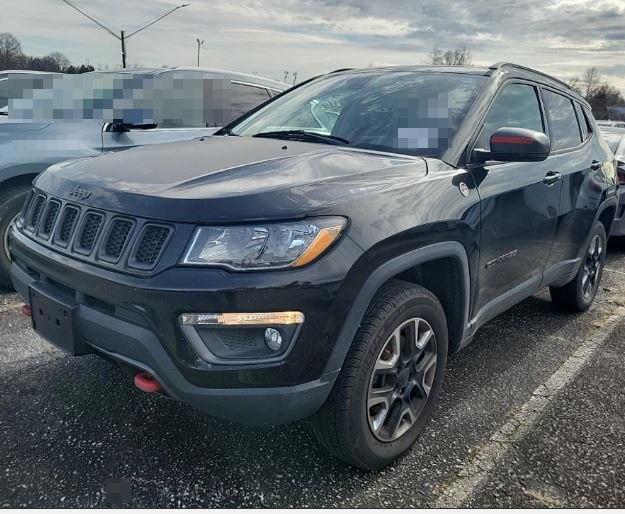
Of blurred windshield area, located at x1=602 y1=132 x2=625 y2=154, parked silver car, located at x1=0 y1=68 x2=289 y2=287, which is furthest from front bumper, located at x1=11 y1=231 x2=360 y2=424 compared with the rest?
blurred windshield area, located at x1=602 y1=132 x2=625 y2=154

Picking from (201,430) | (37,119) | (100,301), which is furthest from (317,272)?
(37,119)

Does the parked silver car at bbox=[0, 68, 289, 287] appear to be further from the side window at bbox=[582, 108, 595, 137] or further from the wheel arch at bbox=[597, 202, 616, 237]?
the wheel arch at bbox=[597, 202, 616, 237]

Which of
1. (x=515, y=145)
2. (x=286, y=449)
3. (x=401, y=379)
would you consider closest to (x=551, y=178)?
(x=515, y=145)

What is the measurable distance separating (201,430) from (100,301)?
90 cm

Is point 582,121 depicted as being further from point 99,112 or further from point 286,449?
point 99,112

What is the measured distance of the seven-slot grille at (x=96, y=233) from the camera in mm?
2055

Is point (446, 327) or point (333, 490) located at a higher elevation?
point (446, 327)

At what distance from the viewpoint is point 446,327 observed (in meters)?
2.70

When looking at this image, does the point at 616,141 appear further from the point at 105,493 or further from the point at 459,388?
the point at 105,493

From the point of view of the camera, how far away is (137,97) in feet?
16.9

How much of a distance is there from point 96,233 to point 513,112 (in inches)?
96.5

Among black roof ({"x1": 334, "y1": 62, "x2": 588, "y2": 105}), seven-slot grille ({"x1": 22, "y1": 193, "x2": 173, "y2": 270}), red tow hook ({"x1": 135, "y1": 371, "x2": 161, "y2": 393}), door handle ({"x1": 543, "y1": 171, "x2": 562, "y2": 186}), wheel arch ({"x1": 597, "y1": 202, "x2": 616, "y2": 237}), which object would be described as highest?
black roof ({"x1": 334, "y1": 62, "x2": 588, "y2": 105})

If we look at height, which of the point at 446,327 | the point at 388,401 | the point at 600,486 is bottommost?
the point at 600,486

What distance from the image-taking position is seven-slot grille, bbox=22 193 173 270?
6.74 feet
